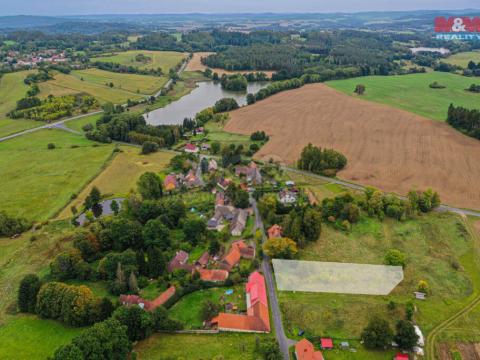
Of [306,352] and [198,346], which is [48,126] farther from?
[306,352]

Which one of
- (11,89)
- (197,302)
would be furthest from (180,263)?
(11,89)

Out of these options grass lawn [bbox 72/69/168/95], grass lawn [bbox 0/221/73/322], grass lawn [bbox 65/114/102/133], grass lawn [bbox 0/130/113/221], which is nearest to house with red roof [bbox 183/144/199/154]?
grass lawn [bbox 0/130/113/221]

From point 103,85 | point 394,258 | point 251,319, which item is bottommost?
point 251,319

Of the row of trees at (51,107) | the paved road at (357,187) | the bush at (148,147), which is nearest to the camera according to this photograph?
the paved road at (357,187)

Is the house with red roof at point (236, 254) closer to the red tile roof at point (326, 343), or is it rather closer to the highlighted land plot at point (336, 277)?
the highlighted land plot at point (336, 277)

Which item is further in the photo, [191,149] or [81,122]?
[81,122]

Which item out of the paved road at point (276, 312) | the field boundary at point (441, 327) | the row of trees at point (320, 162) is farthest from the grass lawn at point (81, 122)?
the field boundary at point (441, 327)

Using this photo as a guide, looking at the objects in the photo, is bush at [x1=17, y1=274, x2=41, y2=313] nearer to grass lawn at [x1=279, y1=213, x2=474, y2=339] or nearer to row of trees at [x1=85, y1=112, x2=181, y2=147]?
grass lawn at [x1=279, y1=213, x2=474, y2=339]
